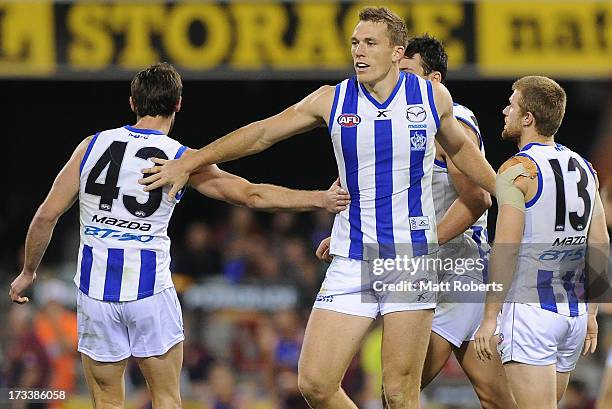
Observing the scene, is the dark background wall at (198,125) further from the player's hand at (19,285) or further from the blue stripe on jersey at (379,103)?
the blue stripe on jersey at (379,103)

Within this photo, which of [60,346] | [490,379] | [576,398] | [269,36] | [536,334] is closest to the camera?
[536,334]

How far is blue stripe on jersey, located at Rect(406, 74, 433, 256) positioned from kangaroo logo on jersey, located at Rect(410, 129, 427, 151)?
0.03m

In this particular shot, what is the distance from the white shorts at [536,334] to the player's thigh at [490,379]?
718 mm

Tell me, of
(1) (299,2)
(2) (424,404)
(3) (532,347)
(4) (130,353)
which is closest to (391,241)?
(3) (532,347)

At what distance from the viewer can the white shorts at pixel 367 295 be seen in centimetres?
599

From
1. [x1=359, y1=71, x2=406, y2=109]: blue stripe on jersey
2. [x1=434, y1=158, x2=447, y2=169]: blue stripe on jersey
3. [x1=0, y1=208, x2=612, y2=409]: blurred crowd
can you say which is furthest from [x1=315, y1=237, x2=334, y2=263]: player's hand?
[x1=0, y1=208, x2=612, y2=409]: blurred crowd

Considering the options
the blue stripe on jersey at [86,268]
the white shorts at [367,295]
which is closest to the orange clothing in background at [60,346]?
the blue stripe on jersey at [86,268]

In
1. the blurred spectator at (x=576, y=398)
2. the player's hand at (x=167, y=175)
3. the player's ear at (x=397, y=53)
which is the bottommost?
the blurred spectator at (x=576, y=398)

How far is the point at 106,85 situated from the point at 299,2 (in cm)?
540

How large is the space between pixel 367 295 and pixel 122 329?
1385 millimetres

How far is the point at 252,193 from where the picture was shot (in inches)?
253

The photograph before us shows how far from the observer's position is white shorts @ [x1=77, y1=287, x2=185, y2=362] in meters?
6.27

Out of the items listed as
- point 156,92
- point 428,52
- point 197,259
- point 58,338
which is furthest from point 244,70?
point 156,92

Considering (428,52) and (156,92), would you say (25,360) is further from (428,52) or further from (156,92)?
(428,52)
